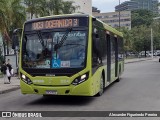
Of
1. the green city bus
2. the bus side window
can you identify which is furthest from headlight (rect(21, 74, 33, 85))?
the bus side window

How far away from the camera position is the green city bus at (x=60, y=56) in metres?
11.1

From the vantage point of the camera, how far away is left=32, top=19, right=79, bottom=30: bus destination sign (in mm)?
11648

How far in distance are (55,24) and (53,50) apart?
967 millimetres

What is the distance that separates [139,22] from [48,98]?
137 metres

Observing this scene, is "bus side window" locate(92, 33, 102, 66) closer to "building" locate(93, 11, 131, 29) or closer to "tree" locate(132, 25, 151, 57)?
"tree" locate(132, 25, 151, 57)

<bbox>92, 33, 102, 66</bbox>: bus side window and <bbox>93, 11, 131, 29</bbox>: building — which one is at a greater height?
<bbox>93, 11, 131, 29</bbox>: building

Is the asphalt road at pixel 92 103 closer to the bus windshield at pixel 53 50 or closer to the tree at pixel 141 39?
the bus windshield at pixel 53 50

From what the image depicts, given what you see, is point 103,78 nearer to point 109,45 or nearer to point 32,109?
point 109,45

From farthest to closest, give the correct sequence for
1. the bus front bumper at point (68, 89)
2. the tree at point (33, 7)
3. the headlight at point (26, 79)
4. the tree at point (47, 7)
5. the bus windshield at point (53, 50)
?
the tree at point (47, 7) → the tree at point (33, 7) → the headlight at point (26, 79) → the bus windshield at point (53, 50) → the bus front bumper at point (68, 89)

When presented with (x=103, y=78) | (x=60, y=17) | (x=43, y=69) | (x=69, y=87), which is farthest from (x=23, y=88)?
(x=103, y=78)

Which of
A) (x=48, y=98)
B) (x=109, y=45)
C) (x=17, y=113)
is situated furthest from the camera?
(x=109, y=45)

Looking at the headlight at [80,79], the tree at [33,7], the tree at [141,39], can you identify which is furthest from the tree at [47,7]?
the tree at [141,39]

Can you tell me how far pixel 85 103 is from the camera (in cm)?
1161

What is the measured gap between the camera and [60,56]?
37.2 ft
